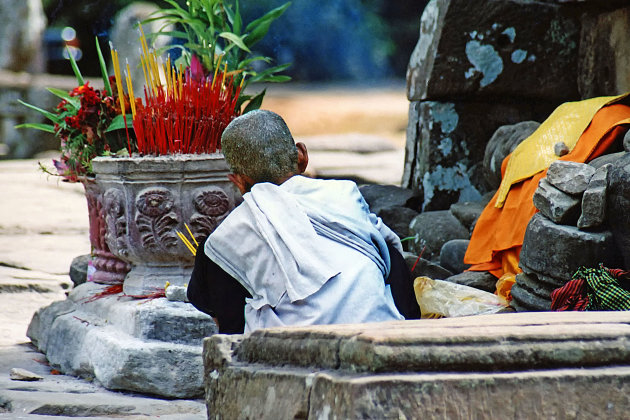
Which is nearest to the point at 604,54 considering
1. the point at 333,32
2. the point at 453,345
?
the point at 453,345

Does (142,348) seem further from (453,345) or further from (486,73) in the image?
(486,73)

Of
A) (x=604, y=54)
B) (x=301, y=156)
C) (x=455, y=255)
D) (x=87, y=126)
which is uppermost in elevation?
(x=604, y=54)

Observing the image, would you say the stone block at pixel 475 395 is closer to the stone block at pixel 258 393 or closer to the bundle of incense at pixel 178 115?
the stone block at pixel 258 393

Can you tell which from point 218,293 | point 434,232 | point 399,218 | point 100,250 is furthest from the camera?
point 399,218

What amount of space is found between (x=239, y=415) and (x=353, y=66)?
54.7 feet

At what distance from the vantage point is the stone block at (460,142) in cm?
536

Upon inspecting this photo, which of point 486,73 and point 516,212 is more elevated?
point 486,73

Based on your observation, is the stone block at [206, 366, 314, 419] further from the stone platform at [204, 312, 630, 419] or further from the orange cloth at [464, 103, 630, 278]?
the orange cloth at [464, 103, 630, 278]

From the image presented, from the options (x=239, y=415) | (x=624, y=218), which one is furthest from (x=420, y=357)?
(x=624, y=218)

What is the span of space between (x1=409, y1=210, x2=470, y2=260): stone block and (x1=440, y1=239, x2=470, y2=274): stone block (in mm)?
162

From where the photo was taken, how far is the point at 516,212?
13.1 ft

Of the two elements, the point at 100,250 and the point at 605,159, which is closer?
the point at 605,159

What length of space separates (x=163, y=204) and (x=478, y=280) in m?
1.47

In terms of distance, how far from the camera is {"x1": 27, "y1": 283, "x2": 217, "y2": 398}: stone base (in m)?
3.31
